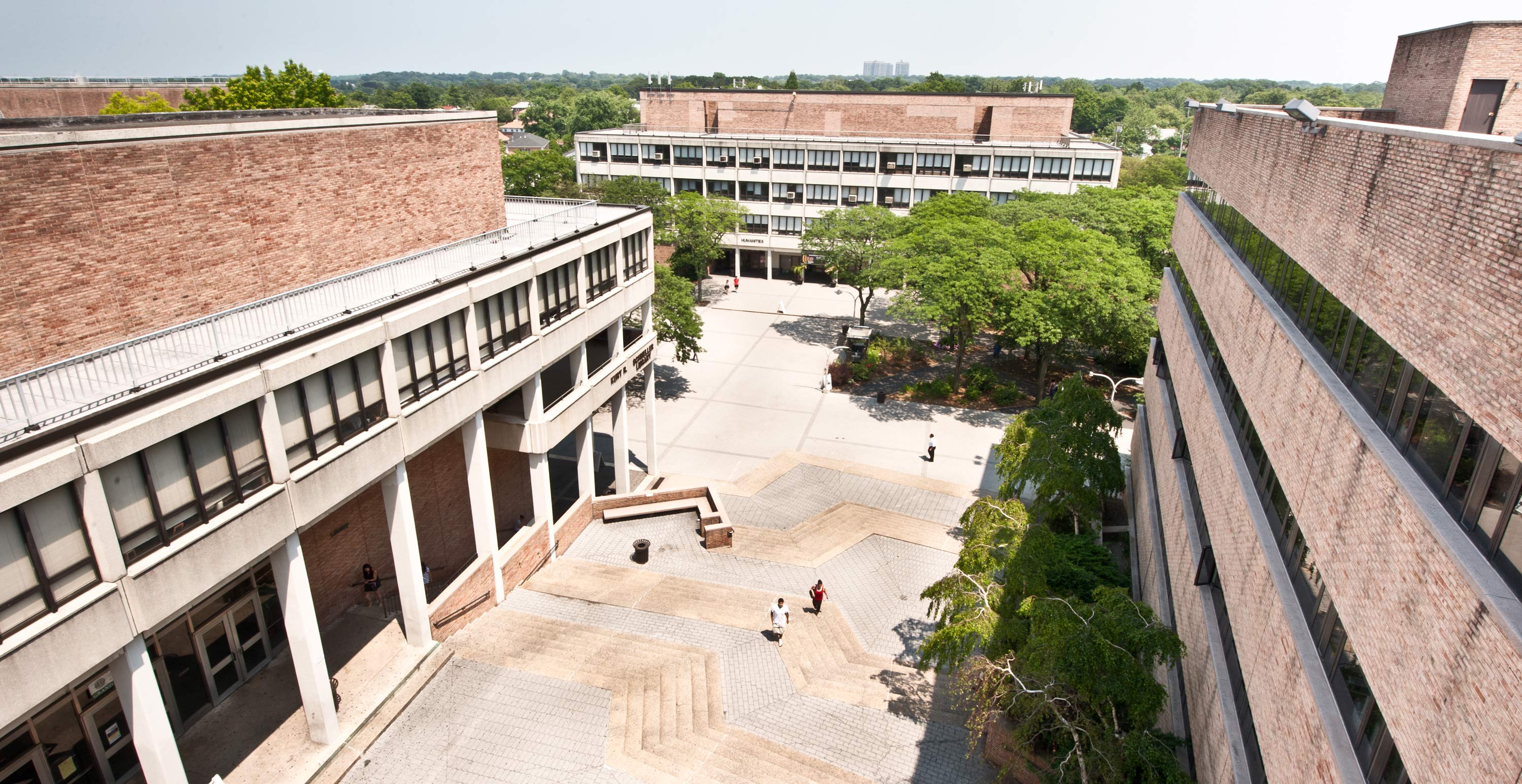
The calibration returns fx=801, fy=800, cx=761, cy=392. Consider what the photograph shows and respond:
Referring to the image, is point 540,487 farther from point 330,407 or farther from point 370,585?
point 330,407

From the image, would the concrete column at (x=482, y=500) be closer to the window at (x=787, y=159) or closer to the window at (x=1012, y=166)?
the window at (x=787, y=159)

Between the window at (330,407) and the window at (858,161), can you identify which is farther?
the window at (858,161)

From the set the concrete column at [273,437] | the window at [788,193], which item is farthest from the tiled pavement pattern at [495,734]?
the window at [788,193]

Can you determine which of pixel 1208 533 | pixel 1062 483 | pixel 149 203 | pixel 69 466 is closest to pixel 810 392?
pixel 1062 483

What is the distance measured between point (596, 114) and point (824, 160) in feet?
405

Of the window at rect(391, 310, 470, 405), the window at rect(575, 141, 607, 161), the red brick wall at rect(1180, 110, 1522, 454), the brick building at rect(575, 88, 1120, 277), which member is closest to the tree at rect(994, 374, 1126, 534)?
the red brick wall at rect(1180, 110, 1522, 454)

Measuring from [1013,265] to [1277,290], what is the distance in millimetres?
25394

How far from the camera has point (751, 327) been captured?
A: 189ft

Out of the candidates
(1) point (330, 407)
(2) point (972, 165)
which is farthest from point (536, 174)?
(1) point (330, 407)

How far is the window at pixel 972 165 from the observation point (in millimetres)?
63688

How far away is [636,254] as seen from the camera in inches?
1246

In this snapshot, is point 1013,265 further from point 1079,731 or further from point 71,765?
point 71,765

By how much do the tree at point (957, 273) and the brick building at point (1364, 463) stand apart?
66.9ft

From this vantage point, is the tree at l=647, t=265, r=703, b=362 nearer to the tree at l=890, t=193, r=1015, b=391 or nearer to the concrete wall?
the tree at l=890, t=193, r=1015, b=391
